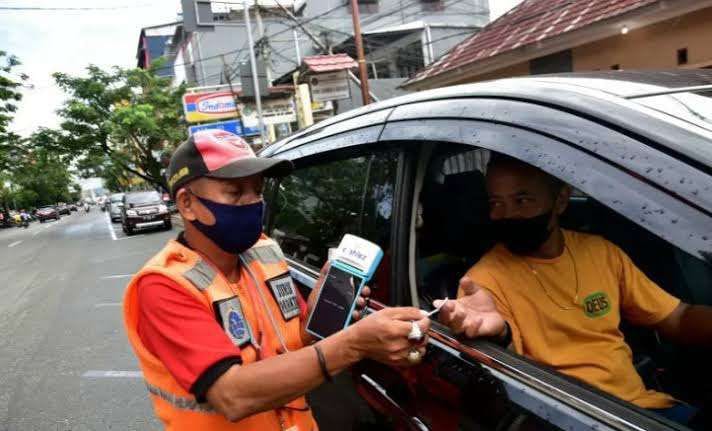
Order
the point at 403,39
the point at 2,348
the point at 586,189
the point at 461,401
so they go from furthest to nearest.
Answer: the point at 403,39 < the point at 2,348 < the point at 461,401 < the point at 586,189

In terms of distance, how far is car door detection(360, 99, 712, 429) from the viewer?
984mm

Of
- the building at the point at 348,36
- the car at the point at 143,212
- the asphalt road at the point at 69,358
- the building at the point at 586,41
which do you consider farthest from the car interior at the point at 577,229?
the car at the point at 143,212

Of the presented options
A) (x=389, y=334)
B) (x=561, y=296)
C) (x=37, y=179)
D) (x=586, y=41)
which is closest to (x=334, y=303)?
(x=389, y=334)

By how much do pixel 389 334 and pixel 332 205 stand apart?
1.09 m

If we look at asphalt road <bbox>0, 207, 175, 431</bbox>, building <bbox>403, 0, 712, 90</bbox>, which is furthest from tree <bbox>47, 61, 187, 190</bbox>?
building <bbox>403, 0, 712, 90</bbox>

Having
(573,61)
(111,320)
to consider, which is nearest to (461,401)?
(111,320)

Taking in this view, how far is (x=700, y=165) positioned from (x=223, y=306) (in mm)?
1137

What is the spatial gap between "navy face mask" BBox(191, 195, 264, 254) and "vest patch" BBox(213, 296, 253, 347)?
164mm

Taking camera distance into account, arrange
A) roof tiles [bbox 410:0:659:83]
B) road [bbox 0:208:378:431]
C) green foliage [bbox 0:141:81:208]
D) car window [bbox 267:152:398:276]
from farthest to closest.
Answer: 1. green foliage [bbox 0:141:81:208]
2. roof tiles [bbox 410:0:659:83]
3. road [bbox 0:208:378:431]
4. car window [bbox 267:152:398:276]

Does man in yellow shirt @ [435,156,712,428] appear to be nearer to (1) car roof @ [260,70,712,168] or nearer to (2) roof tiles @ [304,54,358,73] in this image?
(1) car roof @ [260,70,712,168]

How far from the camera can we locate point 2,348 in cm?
566

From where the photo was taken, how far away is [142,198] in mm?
18094

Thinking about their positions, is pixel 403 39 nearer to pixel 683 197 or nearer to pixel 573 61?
pixel 573 61

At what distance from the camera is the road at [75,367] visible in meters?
3.55
